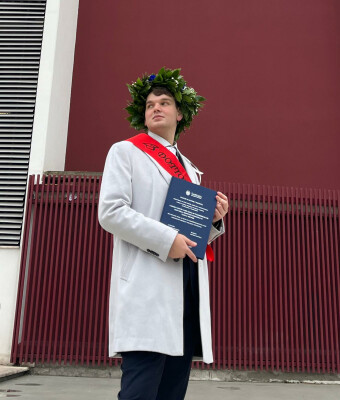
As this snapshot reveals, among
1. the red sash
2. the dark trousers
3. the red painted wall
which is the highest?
the red painted wall

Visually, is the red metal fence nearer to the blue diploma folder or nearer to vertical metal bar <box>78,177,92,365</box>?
vertical metal bar <box>78,177,92,365</box>

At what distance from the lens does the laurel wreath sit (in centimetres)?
185

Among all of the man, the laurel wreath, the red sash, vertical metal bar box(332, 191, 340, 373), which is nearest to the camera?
the man

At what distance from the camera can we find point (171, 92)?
1.83 m

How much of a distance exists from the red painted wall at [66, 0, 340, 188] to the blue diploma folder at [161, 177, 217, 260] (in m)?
4.43

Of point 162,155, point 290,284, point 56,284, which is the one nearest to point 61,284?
point 56,284

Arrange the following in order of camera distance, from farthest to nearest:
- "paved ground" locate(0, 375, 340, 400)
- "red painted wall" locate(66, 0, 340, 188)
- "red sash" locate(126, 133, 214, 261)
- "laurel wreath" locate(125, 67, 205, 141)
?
"red painted wall" locate(66, 0, 340, 188) < "paved ground" locate(0, 375, 340, 400) < "laurel wreath" locate(125, 67, 205, 141) < "red sash" locate(126, 133, 214, 261)

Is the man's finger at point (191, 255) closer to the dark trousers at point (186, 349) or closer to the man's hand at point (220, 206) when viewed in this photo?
the dark trousers at point (186, 349)

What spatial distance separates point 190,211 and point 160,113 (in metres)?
0.48

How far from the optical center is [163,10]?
6.69 meters

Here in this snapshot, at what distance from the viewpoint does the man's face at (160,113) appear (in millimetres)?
1742

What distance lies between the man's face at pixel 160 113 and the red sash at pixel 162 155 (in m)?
0.06

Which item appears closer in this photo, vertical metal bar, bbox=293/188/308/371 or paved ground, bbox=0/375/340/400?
paved ground, bbox=0/375/340/400

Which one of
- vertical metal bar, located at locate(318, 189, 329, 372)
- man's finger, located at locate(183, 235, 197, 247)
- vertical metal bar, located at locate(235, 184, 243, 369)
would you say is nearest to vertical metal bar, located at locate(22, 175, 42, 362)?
vertical metal bar, located at locate(235, 184, 243, 369)
